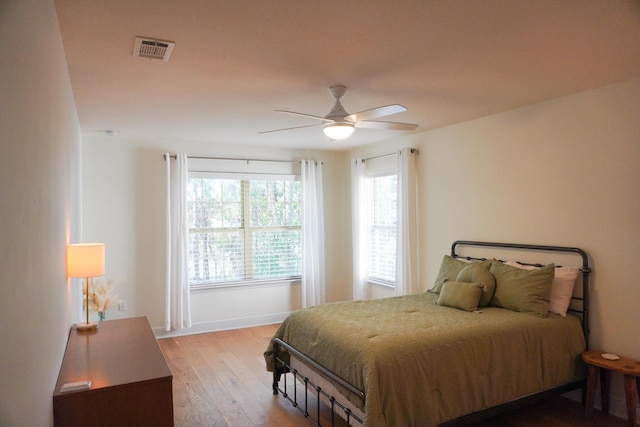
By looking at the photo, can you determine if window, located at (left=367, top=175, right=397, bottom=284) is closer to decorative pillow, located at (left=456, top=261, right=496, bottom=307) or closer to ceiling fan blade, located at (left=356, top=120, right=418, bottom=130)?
decorative pillow, located at (left=456, top=261, right=496, bottom=307)

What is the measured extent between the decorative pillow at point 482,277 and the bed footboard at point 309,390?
1.57 m

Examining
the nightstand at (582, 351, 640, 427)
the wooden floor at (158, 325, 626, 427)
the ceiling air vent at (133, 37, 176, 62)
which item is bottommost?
the wooden floor at (158, 325, 626, 427)

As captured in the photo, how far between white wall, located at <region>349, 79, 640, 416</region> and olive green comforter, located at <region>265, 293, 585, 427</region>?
0.42 m

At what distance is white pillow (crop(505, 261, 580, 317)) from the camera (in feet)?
11.7

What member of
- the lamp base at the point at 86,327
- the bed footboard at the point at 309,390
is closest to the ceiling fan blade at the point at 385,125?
the bed footboard at the point at 309,390

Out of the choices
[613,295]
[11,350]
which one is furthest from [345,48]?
[613,295]

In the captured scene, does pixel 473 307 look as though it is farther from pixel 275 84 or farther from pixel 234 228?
pixel 234 228

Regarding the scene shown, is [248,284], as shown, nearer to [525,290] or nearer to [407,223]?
[407,223]

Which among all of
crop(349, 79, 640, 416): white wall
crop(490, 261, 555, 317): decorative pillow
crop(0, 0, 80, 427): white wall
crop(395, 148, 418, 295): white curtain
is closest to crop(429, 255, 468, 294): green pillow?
crop(349, 79, 640, 416): white wall

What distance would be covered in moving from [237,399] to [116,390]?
185 cm

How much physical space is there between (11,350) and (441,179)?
454 cm

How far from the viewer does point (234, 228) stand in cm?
611

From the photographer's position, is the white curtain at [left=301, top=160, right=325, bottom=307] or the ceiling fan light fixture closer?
the ceiling fan light fixture

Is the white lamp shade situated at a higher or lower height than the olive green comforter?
higher
